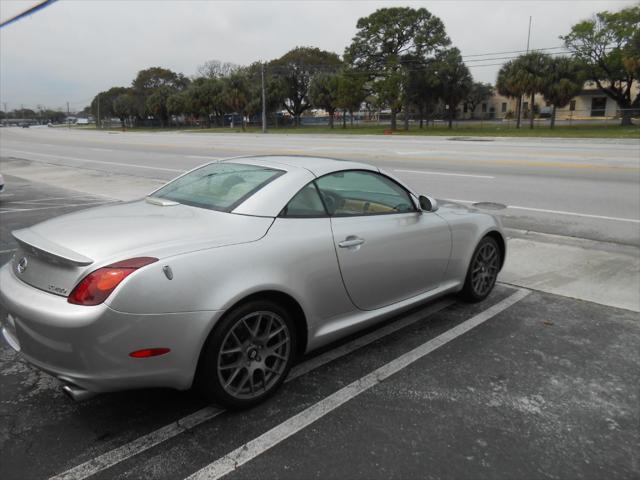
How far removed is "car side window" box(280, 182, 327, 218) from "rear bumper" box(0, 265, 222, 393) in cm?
88

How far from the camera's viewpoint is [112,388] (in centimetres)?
260

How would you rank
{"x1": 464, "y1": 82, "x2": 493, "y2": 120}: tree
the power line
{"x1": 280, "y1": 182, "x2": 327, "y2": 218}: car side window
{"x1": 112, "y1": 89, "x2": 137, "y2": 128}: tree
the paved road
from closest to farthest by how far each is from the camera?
{"x1": 280, "y1": 182, "x2": 327, "y2": 218}: car side window, the paved road, the power line, {"x1": 464, "y1": 82, "x2": 493, "y2": 120}: tree, {"x1": 112, "y1": 89, "x2": 137, "y2": 128}: tree

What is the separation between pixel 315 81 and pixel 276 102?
9353 millimetres

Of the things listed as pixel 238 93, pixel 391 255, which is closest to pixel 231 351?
pixel 391 255

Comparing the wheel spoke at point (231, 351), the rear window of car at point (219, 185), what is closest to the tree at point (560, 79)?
the rear window of car at point (219, 185)

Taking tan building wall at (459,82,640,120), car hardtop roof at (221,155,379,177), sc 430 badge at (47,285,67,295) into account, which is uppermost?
tan building wall at (459,82,640,120)

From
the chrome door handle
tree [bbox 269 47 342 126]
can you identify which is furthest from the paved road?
tree [bbox 269 47 342 126]

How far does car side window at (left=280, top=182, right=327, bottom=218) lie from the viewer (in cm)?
328

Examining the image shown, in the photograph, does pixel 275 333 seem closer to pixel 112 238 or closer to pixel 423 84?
pixel 112 238

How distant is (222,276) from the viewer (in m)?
2.75

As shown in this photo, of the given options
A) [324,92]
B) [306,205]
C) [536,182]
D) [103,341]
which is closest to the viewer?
[103,341]

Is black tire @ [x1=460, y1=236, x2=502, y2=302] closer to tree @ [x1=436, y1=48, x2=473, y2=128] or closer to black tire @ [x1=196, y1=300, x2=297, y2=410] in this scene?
black tire @ [x1=196, y1=300, x2=297, y2=410]

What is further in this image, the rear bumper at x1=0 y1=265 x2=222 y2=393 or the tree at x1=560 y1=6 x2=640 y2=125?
the tree at x1=560 y1=6 x2=640 y2=125

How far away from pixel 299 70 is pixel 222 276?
7478 cm
